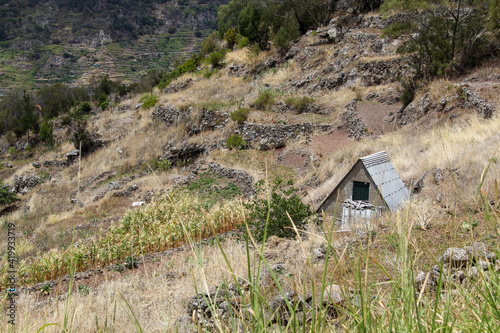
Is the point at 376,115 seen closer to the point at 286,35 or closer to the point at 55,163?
the point at 286,35

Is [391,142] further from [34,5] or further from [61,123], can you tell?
[34,5]

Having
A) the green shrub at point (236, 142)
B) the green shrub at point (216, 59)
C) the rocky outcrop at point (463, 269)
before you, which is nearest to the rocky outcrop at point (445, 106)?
the green shrub at point (236, 142)

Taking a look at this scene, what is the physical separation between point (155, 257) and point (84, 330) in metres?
3.22

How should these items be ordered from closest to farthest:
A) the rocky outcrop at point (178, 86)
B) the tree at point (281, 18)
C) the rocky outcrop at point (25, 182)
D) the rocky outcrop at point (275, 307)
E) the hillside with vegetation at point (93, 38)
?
the rocky outcrop at point (275, 307) → the rocky outcrop at point (25, 182) → the tree at point (281, 18) → the rocky outcrop at point (178, 86) → the hillside with vegetation at point (93, 38)

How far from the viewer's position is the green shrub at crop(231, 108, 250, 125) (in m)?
16.4

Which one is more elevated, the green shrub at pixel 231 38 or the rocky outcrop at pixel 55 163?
the green shrub at pixel 231 38

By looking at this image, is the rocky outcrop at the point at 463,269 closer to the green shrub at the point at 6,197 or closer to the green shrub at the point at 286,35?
the green shrub at the point at 6,197

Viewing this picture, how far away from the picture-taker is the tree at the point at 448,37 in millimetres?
11938

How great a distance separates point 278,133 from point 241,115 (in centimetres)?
274

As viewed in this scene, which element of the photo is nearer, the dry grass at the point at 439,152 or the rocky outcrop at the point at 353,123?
the dry grass at the point at 439,152

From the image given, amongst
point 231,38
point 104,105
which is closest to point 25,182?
point 104,105

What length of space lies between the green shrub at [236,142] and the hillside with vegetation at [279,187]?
0.06 metres

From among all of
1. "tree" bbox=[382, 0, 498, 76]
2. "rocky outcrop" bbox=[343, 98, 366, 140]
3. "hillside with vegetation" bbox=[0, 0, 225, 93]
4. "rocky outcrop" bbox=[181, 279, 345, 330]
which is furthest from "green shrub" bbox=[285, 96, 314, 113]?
"hillside with vegetation" bbox=[0, 0, 225, 93]

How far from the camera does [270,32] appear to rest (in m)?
27.0
